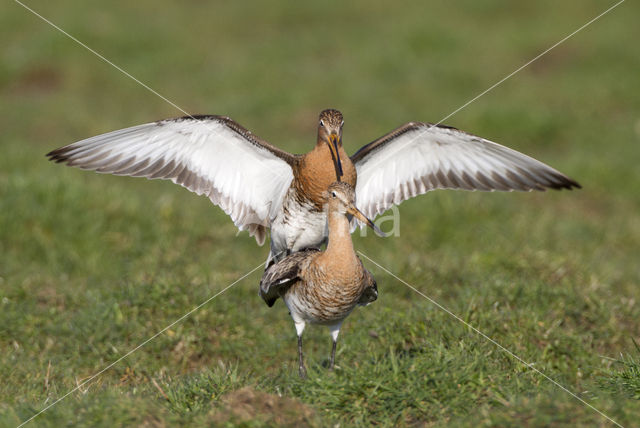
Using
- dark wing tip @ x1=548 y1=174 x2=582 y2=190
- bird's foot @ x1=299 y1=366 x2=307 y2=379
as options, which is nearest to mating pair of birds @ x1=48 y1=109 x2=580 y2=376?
dark wing tip @ x1=548 y1=174 x2=582 y2=190

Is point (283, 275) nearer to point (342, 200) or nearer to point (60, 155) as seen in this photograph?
point (342, 200)

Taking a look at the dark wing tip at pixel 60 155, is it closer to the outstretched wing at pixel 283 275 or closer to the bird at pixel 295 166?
the bird at pixel 295 166

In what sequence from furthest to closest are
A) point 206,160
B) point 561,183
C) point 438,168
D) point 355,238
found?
1. point 355,238
2. point 438,168
3. point 206,160
4. point 561,183

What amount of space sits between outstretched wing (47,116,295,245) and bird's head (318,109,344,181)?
396 millimetres

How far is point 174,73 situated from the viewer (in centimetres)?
1470

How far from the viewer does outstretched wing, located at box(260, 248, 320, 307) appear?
18.9 feet

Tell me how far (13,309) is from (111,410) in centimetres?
278

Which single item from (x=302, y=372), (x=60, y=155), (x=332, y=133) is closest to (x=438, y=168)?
(x=332, y=133)

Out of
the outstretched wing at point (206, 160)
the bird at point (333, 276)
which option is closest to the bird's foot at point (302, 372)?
the bird at point (333, 276)

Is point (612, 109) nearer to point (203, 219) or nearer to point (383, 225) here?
point (383, 225)

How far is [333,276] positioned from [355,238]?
4.06 metres

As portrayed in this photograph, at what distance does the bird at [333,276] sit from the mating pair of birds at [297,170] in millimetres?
18

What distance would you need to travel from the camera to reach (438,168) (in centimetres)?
696

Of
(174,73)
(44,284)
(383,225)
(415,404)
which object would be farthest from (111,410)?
(174,73)
